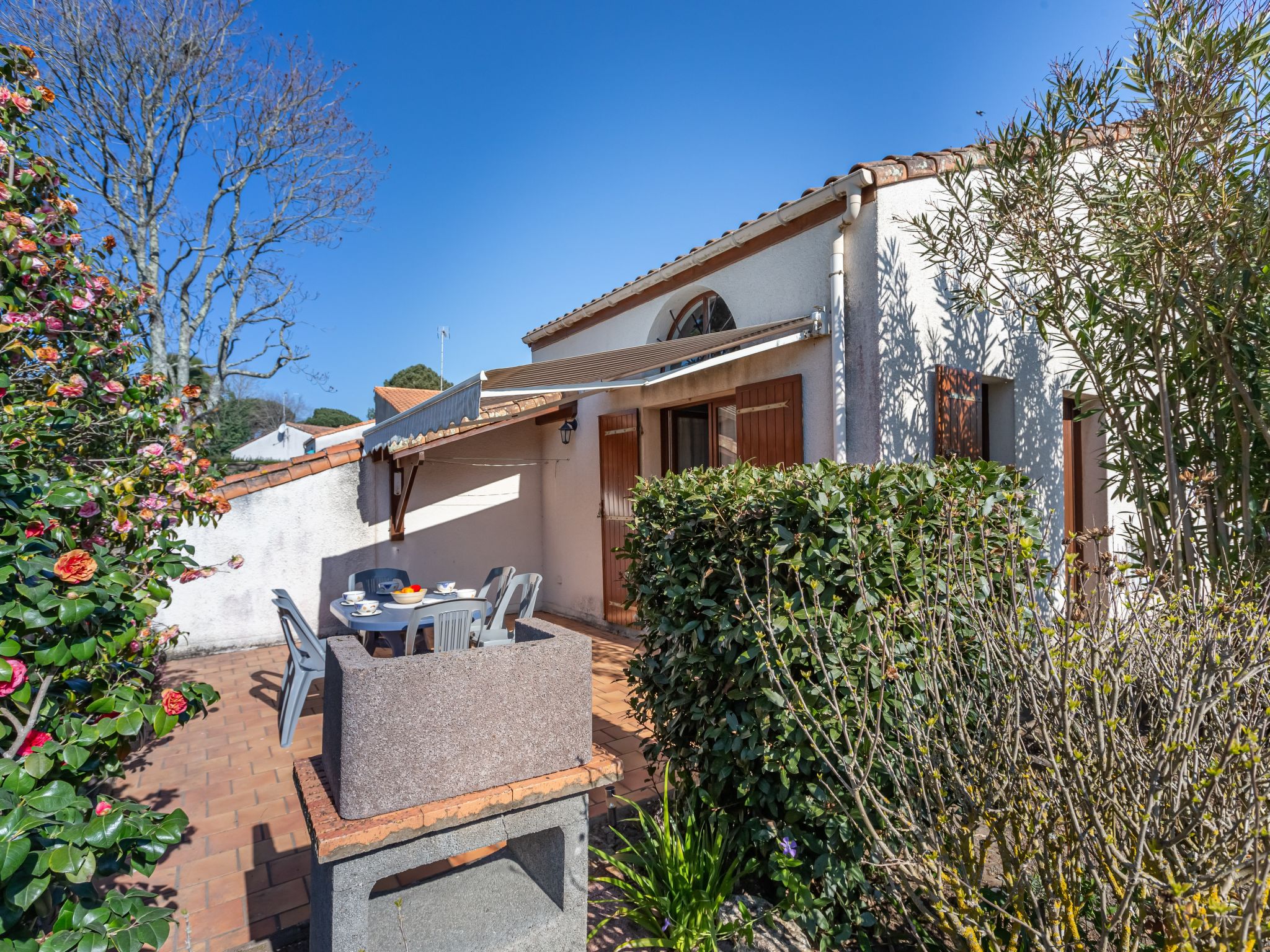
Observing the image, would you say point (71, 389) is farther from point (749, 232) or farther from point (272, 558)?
point (272, 558)

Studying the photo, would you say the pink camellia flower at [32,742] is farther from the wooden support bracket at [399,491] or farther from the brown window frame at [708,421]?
the wooden support bracket at [399,491]

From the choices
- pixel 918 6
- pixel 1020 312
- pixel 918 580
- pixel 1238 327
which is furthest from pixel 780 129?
pixel 918 580

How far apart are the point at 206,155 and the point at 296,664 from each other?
15.5 m

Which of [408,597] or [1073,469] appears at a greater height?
[1073,469]

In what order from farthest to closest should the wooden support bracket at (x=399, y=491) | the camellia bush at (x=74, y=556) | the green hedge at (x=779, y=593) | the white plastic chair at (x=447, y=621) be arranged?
1. the wooden support bracket at (x=399, y=491)
2. the white plastic chair at (x=447, y=621)
3. the green hedge at (x=779, y=593)
4. the camellia bush at (x=74, y=556)

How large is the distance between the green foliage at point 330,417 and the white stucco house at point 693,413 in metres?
61.7

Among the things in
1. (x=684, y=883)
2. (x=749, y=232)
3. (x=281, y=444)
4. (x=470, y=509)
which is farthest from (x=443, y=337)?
(x=684, y=883)

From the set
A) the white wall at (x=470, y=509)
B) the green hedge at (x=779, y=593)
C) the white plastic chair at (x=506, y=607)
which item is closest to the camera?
the green hedge at (x=779, y=593)

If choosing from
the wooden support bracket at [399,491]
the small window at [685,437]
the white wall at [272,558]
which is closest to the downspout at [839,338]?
the small window at [685,437]

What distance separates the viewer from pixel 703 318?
35.7 ft

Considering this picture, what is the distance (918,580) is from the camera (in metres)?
3.68

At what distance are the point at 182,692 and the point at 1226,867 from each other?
4353 millimetres

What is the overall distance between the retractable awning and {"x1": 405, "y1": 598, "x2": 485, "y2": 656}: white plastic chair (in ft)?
7.07

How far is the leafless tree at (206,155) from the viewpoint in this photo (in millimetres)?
13992
